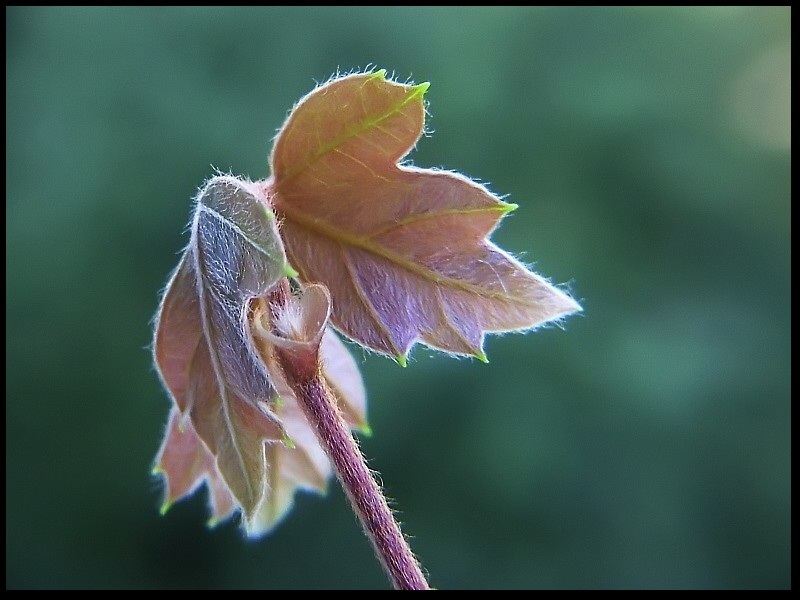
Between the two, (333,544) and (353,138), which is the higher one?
(353,138)

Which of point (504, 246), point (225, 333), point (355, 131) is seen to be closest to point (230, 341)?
point (225, 333)

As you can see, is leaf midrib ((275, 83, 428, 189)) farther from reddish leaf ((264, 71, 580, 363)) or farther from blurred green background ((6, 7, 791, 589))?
blurred green background ((6, 7, 791, 589))

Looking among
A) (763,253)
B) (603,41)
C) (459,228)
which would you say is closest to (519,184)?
(603,41)

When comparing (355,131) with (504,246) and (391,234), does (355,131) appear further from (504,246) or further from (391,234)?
(504,246)

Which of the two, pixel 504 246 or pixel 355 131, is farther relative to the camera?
pixel 504 246

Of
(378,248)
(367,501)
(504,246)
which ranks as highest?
(504,246)

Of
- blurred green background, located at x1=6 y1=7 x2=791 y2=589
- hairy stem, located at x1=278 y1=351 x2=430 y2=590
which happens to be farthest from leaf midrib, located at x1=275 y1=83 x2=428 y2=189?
blurred green background, located at x1=6 y1=7 x2=791 y2=589

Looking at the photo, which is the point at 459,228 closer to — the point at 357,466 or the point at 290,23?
the point at 357,466
